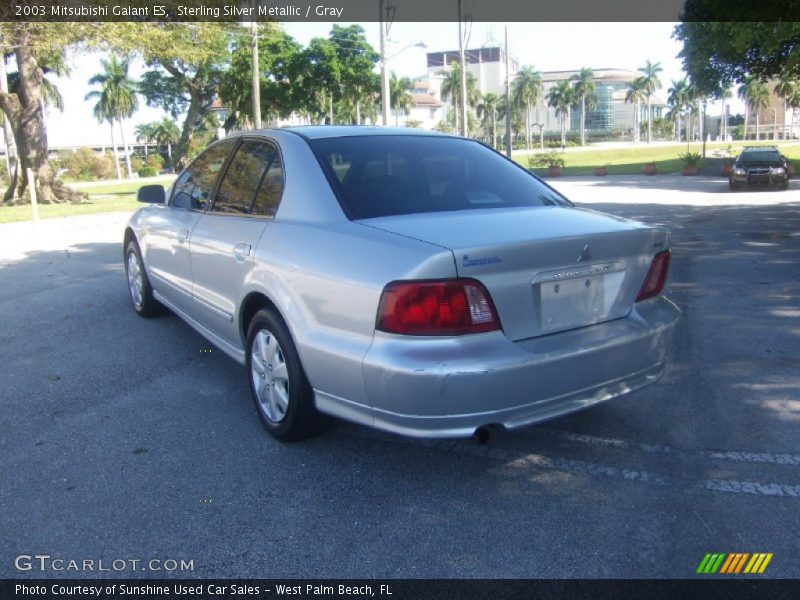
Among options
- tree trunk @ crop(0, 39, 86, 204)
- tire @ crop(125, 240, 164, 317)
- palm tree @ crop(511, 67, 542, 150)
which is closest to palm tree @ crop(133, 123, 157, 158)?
palm tree @ crop(511, 67, 542, 150)

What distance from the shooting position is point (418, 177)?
13.1ft

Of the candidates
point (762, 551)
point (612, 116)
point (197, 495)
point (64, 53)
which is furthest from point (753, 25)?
point (612, 116)

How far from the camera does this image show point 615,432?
399 centimetres

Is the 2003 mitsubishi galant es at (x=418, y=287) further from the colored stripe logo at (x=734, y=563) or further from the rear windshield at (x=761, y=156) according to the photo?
the rear windshield at (x=761, y=156)

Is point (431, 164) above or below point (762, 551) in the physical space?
above

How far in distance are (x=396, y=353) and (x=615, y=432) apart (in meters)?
1.69

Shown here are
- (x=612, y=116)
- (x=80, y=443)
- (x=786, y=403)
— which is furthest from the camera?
(x=612, y=116)

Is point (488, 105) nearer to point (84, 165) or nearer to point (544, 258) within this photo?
point (84, 165)

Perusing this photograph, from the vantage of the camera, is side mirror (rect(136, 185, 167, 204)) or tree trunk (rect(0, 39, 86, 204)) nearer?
side mirror (rect(136, 185, 167, 204))

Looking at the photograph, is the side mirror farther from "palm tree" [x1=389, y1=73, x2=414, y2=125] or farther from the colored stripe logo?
"palm tree" [x1=389, y1=73, x2=414, y2=125]

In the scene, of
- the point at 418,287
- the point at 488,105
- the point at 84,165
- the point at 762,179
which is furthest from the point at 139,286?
the point at 488,105

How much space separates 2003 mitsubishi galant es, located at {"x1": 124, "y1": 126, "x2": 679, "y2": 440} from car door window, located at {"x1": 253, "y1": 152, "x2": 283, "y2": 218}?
0.01m

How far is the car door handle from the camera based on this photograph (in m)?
4.02
